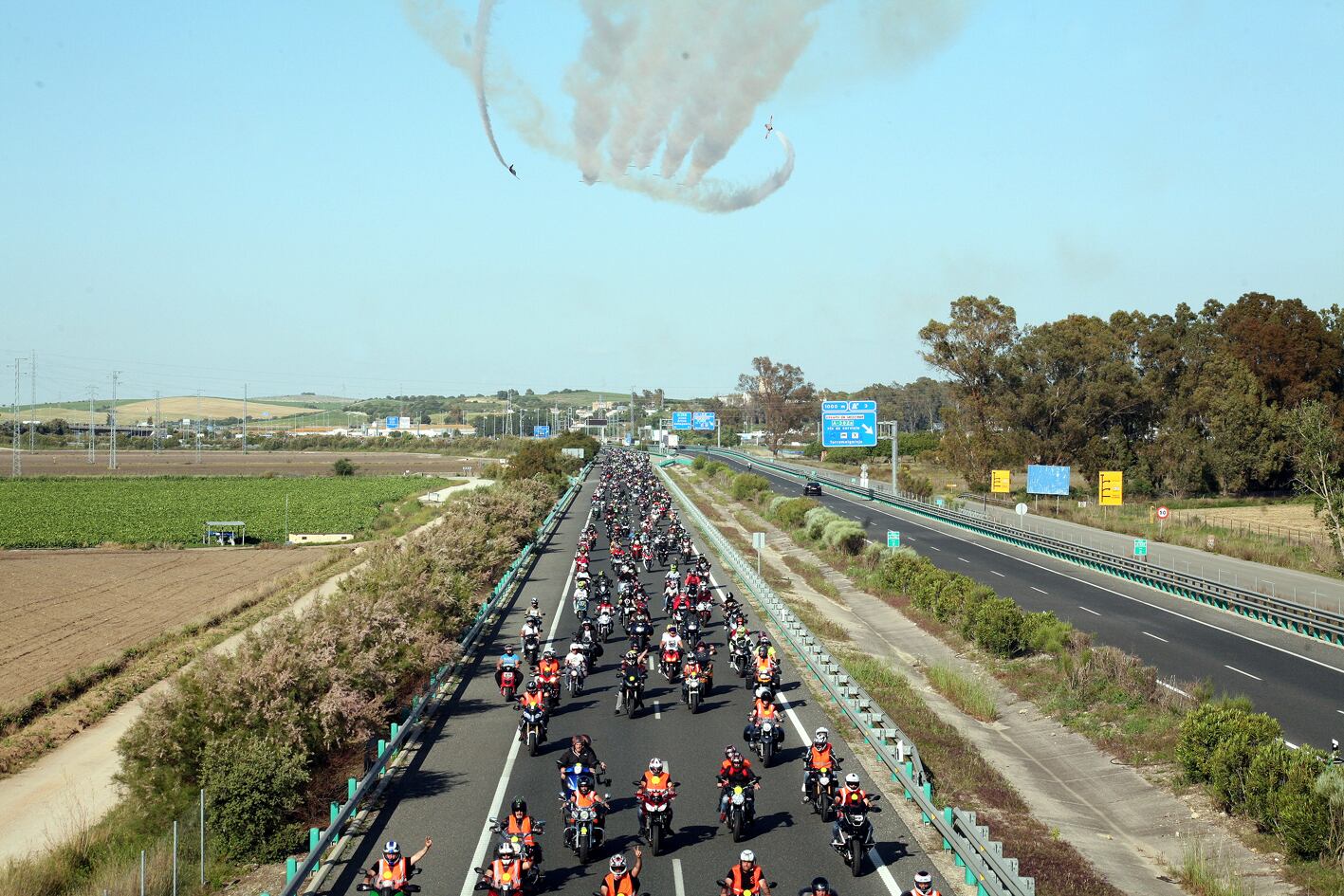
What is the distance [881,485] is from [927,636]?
6535cm

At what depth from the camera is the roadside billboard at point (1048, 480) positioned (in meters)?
71.4

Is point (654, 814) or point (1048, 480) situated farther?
point (1048, 480)

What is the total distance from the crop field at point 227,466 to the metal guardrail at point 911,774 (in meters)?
125

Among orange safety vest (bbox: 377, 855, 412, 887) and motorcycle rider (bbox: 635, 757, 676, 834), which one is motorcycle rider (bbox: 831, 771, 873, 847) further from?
orange safety vest (bbox: 377, 855, 412, 887)

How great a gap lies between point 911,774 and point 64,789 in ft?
56.2

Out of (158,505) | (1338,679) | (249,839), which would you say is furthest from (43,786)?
(158,505)

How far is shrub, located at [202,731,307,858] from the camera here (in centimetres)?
1575

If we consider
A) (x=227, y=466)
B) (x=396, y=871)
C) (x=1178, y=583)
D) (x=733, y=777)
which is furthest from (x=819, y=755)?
(x=227, y=466)

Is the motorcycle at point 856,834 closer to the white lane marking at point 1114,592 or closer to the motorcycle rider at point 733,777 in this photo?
the motorcycle rider at point 733,777

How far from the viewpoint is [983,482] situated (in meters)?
101

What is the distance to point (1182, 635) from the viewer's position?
3647 cm

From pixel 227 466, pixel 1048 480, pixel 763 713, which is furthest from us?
pixel 227 466

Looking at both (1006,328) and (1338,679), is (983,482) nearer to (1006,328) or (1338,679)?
(1006,328)

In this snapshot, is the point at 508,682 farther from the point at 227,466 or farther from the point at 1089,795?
the point at 227,466
